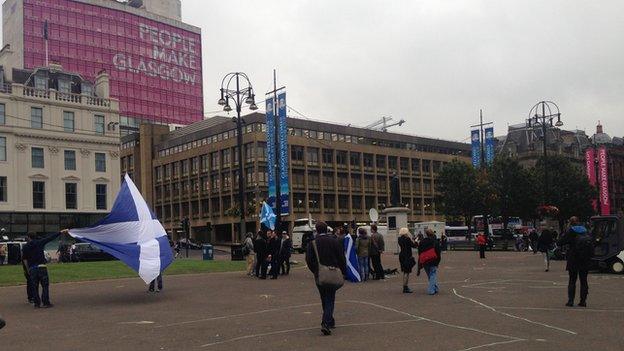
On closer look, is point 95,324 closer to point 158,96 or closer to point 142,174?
point 142,174

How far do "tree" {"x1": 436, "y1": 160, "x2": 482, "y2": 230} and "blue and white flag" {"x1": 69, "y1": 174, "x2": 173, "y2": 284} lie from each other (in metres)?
48.9

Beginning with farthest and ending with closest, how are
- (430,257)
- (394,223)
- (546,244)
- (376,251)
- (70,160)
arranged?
(70,160), (394,223), (546,244), (376,251), (430,257)

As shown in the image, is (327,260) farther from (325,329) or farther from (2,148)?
(2,148)

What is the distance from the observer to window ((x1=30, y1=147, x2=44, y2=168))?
57.5 m

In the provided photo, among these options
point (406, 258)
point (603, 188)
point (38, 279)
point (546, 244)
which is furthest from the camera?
point (603, 188)

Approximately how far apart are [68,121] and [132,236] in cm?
4561

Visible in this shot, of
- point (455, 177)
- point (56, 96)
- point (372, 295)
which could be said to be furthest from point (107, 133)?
point (372, 295)

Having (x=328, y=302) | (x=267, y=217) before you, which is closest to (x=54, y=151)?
(x=267, y=217)

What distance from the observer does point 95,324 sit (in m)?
12.4

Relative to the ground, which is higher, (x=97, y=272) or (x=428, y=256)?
(x=428, y=256)

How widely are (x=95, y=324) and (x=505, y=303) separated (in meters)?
8.36

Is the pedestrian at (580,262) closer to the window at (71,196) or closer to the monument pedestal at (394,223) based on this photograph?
the monument pedestal at (394,223)

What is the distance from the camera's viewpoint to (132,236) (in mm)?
17562

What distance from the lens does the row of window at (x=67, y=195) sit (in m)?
55.6
